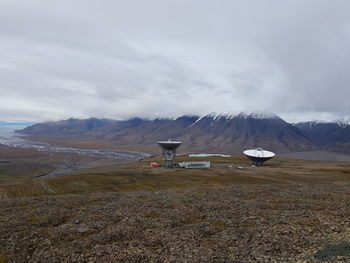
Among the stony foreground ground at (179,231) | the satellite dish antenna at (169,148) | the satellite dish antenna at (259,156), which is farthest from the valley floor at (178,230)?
the satellite dish antenna at (259,156)

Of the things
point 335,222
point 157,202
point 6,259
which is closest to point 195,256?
point 6,259

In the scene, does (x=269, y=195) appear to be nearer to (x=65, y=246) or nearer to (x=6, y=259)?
(x=65, y=246)

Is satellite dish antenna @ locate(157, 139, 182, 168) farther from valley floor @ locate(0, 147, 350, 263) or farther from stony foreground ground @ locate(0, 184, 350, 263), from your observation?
stony foreground ground @ locate(0, 184, 350, 263)

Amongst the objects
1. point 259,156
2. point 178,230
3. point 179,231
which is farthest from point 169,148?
point 179,231

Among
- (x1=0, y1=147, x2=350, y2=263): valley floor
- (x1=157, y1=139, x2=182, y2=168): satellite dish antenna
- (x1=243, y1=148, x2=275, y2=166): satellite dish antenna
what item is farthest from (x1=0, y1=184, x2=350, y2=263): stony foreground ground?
(x1=243, y1=148, x2=275, y2=166): satellite dish antenna

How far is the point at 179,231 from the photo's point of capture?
22.2m

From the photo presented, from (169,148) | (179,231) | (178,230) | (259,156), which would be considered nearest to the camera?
(179,231)

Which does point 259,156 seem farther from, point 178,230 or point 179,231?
point 179,231

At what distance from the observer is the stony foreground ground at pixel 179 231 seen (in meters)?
17.3

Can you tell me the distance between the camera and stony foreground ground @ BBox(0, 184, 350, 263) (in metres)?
17.3

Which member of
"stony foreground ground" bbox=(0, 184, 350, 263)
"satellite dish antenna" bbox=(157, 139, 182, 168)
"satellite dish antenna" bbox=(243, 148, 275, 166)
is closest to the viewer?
"stony foreground ground" bbox=(0, 184, 350, 263)

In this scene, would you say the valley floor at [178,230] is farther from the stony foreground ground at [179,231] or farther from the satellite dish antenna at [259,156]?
the satellite dish antenna at [259,156]

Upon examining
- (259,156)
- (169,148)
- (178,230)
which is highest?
(169,148)

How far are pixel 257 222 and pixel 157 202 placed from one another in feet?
48.7
